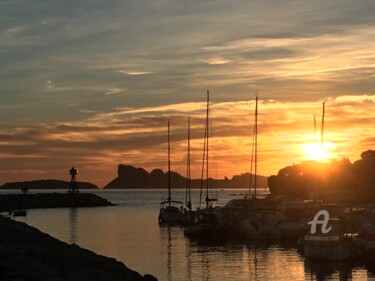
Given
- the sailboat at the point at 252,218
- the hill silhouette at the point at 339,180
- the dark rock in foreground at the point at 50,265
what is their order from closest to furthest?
the dark rock in foreground at the point at 50,265 < the sailboat at the point at 252,218 < the hill silhouette at the point at 339,180

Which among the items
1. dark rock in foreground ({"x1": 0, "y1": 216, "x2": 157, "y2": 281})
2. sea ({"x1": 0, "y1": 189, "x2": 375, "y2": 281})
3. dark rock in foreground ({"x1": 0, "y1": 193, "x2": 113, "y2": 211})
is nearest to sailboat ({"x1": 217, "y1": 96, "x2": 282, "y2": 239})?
sea ({"x1": 0, "y1": 189, "x2": 375, "y2": 281})

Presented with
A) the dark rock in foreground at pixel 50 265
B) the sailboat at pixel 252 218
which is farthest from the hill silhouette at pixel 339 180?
the dark rock in foreground at pixel 50 265

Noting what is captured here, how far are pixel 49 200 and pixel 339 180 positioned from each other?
6399cm

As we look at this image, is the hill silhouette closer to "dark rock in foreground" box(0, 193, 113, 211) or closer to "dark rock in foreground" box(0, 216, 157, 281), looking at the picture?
"dark rock in foreground" box(0, 193, 113, 211)

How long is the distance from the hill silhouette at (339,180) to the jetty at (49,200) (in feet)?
151

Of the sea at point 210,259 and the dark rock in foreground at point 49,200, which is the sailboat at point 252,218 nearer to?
the sea at point 210,259

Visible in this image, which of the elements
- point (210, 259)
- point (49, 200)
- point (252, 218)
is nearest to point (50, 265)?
point (210, 259)

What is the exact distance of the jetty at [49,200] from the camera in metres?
145

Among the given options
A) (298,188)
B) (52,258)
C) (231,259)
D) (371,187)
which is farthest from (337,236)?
(298,188)

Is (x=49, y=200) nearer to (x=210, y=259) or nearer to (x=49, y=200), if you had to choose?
(x=49, y=200)

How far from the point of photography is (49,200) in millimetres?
163500

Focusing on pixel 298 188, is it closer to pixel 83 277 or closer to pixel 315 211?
pixel 315 211

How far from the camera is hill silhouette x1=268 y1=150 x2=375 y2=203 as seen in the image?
129688 mm

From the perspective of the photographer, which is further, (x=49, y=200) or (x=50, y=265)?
(x=49, y=200)
